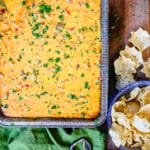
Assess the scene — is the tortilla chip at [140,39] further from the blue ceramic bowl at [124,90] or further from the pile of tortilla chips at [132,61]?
the blue ceramic bowl at [124,90]

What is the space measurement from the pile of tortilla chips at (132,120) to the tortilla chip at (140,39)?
18 centimetres

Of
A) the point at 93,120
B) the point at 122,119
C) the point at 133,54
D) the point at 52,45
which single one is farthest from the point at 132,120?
the point at 52,45

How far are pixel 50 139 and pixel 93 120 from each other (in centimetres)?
20

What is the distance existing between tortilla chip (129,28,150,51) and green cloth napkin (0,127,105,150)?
373mm

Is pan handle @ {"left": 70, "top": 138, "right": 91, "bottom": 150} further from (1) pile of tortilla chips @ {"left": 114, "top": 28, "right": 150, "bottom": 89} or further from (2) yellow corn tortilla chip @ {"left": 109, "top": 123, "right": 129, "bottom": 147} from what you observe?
(1) pile of tortilla chips @ {"left": 114, "top": 28, "right": 150, "bottom": 89}

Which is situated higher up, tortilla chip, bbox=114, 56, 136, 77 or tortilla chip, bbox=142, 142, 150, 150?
tortilla chip, bbox=114, 56, 136, 77

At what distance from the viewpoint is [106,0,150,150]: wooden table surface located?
201 centimetres

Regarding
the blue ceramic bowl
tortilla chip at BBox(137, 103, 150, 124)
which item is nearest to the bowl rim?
the blue ceramic bowl

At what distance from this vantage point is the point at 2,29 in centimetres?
186

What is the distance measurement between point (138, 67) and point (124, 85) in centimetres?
9

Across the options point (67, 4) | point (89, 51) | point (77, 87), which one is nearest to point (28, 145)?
point (77, 87)

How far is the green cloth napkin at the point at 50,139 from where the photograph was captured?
77.1 inches

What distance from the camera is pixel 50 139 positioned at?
6.47ft

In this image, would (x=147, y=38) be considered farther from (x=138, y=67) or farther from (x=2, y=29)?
(x=2, y=29)
